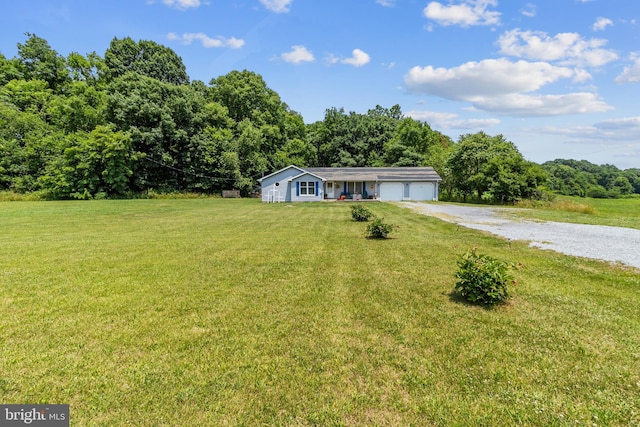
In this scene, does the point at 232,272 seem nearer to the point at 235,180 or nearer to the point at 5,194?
the point at 235,180

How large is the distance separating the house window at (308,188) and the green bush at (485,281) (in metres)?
25.4

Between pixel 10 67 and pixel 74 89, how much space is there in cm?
1226

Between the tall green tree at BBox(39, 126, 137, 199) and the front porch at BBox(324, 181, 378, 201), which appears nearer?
the tall green tree at BBox(39, 126, 137, 199)

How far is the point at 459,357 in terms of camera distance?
131 inches

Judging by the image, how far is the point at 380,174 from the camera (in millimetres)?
31719

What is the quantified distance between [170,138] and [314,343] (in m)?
36.0

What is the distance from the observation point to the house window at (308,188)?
30.0 metres

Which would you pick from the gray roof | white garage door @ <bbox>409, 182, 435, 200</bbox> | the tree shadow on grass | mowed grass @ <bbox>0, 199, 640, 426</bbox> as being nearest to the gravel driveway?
mowed grass @ <bbox>0, 199, 640, 426</bbox>

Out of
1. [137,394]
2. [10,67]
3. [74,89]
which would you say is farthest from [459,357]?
[10,67]

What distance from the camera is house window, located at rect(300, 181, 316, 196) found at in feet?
98.3

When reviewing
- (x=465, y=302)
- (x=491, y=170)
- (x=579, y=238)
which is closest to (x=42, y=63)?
(x=491, y=170)

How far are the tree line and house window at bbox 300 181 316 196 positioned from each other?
280 inches

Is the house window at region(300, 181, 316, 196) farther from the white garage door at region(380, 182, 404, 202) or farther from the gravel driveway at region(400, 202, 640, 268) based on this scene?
the gravel driveway at region(400, 202, 640, 268)

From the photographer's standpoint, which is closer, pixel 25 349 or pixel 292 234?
pixel 25 349
